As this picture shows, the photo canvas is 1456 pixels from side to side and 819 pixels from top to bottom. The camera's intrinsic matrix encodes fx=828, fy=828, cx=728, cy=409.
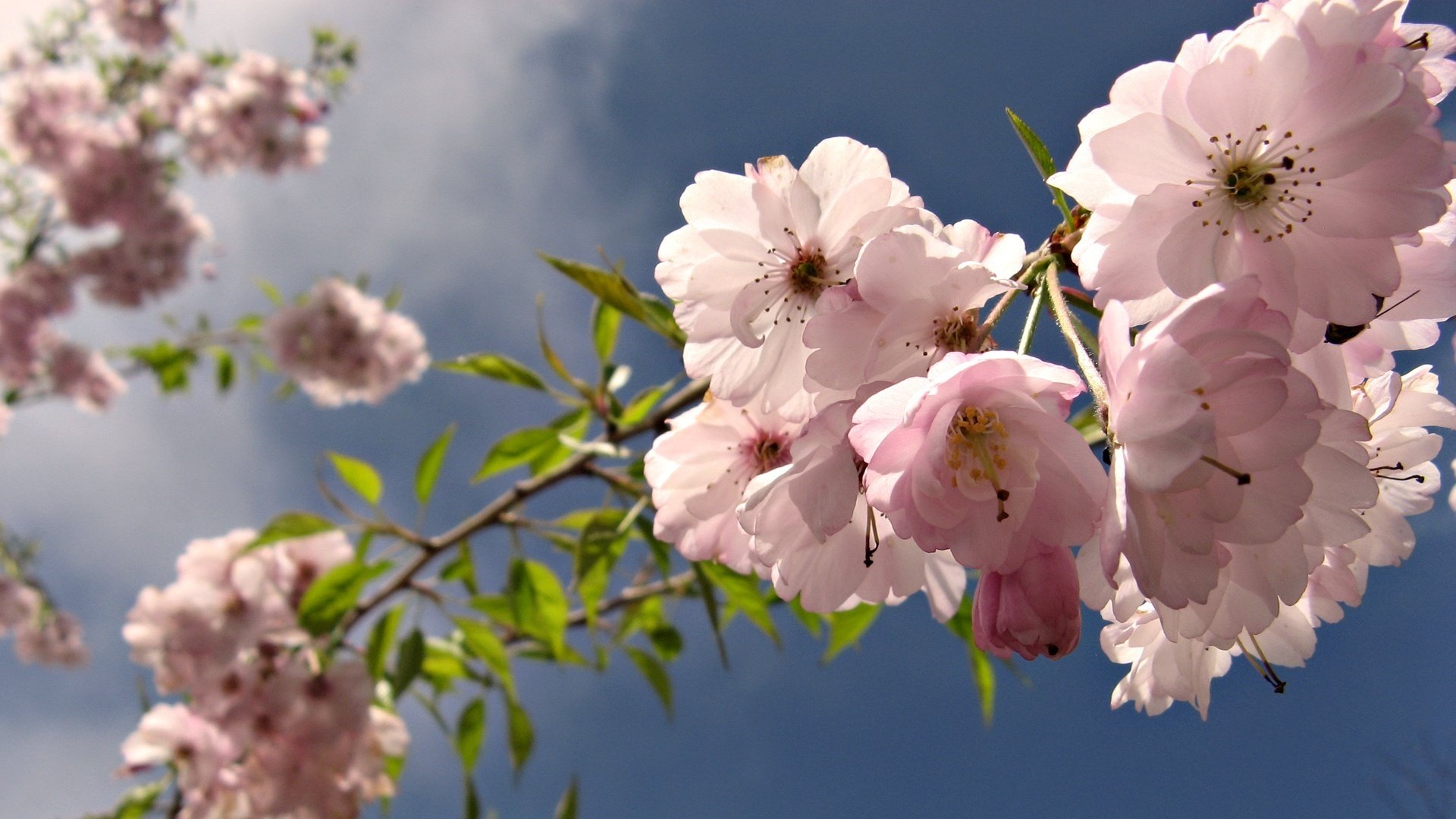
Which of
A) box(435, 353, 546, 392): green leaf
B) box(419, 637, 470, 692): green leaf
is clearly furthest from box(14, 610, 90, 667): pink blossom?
box(435, 353, 546, 392): green leaf

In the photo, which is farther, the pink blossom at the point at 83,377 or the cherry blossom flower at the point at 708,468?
the pink blossom at the point at 83,377

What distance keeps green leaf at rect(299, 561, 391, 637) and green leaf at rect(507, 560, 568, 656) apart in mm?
253

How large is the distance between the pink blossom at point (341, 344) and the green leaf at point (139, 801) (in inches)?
66.7

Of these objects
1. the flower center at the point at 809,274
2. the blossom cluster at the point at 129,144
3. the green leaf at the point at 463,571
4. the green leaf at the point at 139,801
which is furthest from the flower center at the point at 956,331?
the blossom cluster at the point at 129,144

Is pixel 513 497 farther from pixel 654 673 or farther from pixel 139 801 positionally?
pixel 139 801

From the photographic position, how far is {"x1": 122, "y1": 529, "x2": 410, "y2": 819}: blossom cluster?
55.4 inches

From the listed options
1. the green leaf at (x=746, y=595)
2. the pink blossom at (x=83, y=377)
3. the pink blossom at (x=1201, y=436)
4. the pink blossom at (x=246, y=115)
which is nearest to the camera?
the pink blossom at (x=1201, y=436)

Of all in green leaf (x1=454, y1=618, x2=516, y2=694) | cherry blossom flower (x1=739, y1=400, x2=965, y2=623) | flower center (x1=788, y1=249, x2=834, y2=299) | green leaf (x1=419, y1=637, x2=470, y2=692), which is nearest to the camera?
cherry blossom flower (x1=739, y1=400, x2=965, y2=623)

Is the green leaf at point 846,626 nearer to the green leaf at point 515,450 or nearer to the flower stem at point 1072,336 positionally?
the green leaf at point 515,450

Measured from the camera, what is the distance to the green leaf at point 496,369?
3.86 ft

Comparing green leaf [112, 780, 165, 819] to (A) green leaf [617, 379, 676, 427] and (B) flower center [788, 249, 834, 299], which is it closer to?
(A) green leaf [617, 379, 676, 427]

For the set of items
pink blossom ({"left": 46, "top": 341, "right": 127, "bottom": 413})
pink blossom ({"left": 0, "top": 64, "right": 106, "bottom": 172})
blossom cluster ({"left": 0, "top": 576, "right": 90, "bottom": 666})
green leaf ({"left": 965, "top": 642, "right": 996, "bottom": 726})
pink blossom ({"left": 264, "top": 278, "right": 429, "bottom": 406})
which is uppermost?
pink blossom ({"left": 0, "top": 64, "right": 106, "bottom": 172})

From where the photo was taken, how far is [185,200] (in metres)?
4.38

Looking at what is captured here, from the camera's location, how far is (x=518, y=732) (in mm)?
1563
